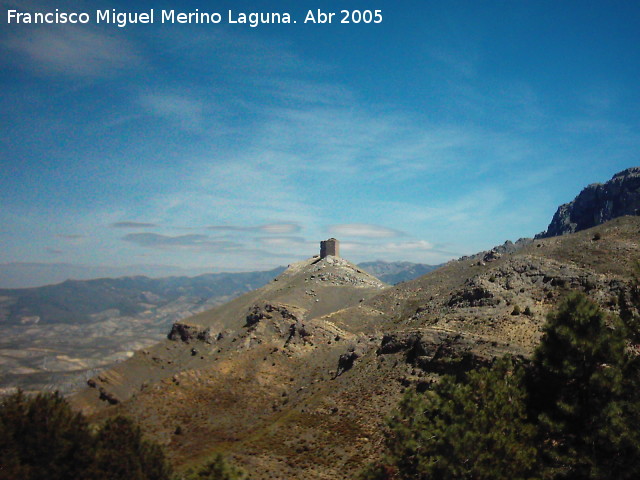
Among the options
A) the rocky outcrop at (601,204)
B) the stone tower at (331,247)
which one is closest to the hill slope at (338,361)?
the stone tower at (331,247)

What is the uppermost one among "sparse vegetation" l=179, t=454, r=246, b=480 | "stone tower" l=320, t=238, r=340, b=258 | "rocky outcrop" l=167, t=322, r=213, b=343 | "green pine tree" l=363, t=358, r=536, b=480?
"stone tower" l=320, t=238, r=340, b=258

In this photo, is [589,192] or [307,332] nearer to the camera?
[307,332]

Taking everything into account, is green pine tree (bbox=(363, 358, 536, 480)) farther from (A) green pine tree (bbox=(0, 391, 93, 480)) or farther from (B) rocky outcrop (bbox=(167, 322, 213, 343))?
(B) rocky outcrop (bbox=(167, 322, 213, 343))

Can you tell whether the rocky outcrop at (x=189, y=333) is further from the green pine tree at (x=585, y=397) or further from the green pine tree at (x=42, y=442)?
the green pine tree at (x=585, y=397)

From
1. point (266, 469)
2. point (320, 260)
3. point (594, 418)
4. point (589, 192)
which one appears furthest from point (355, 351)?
point (589, 192)

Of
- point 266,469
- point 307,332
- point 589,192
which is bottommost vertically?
point 266,469

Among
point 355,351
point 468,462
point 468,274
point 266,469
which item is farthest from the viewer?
point 468,274

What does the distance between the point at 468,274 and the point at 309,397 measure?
44846 mm

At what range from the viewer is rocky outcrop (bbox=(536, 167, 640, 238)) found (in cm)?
15062

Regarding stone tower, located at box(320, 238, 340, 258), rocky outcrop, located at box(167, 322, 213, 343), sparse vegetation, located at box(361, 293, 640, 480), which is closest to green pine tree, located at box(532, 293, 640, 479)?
sparse vegetation, located at box(361, 293, 640, 480)

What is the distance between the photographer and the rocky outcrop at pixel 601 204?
151 metres

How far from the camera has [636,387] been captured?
73.5 feet

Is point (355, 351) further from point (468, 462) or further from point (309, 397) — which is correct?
point (468, 462)

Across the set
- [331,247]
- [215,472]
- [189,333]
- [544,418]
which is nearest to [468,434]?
[544,418]
